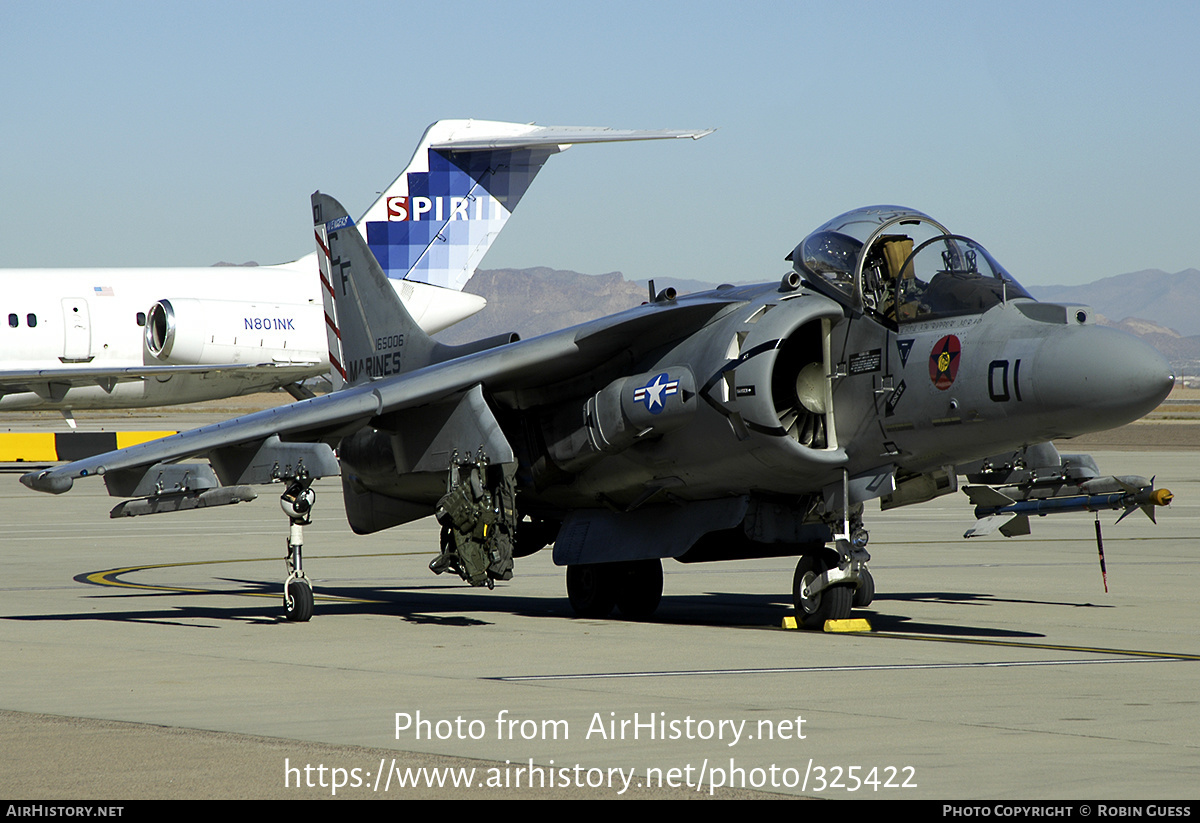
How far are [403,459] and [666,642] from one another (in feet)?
10.6

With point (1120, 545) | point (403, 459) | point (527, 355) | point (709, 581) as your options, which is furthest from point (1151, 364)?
point (1120, 545)

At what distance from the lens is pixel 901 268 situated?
1152 centimetres

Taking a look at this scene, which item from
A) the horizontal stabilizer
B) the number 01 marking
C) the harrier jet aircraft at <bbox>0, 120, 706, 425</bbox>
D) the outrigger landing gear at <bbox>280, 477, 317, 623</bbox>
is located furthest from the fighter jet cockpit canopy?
the harrier jet aircraft at <bbox>0, 120, 706, 425</bbox>

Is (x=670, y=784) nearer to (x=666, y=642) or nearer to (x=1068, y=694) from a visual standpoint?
(x=1068, y=694)

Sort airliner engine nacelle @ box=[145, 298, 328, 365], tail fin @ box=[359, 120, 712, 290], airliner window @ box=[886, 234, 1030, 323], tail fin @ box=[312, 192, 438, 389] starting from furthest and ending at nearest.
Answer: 1. airliner engine nacelle @ box=[145, 298, 328, 365]
2. tail fin @ box=[359, 120, 712, 290]
3. tail fin @ box=[312, 192, 438, 389]
4. airliner window @ box=[886, 234, 1030, 323]

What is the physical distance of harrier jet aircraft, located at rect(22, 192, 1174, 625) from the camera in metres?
10.8

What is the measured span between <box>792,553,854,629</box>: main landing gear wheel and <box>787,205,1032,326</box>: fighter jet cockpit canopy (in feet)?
6.83

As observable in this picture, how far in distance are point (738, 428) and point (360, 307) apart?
6.17 meters

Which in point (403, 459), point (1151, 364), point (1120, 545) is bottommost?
point (1120, 545)

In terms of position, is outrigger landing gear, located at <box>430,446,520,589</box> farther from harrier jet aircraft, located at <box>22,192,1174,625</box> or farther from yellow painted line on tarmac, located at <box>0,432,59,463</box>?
yellow painted line on tarmac, located at <box>0,432,59,463</box>

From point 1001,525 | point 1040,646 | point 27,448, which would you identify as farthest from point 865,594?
point 27,448

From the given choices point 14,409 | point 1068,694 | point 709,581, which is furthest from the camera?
point 14,409

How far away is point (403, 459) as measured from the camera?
524 inches

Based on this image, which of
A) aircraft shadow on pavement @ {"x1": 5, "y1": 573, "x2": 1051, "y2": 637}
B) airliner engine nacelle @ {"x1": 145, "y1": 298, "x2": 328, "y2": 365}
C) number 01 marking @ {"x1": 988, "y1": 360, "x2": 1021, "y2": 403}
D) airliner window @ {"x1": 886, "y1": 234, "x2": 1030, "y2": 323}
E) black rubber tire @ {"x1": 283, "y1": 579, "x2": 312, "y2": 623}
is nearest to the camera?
number 01 marking @ {"x1": 988, "y1": 360, "x2": 1021, "y2": 403}
